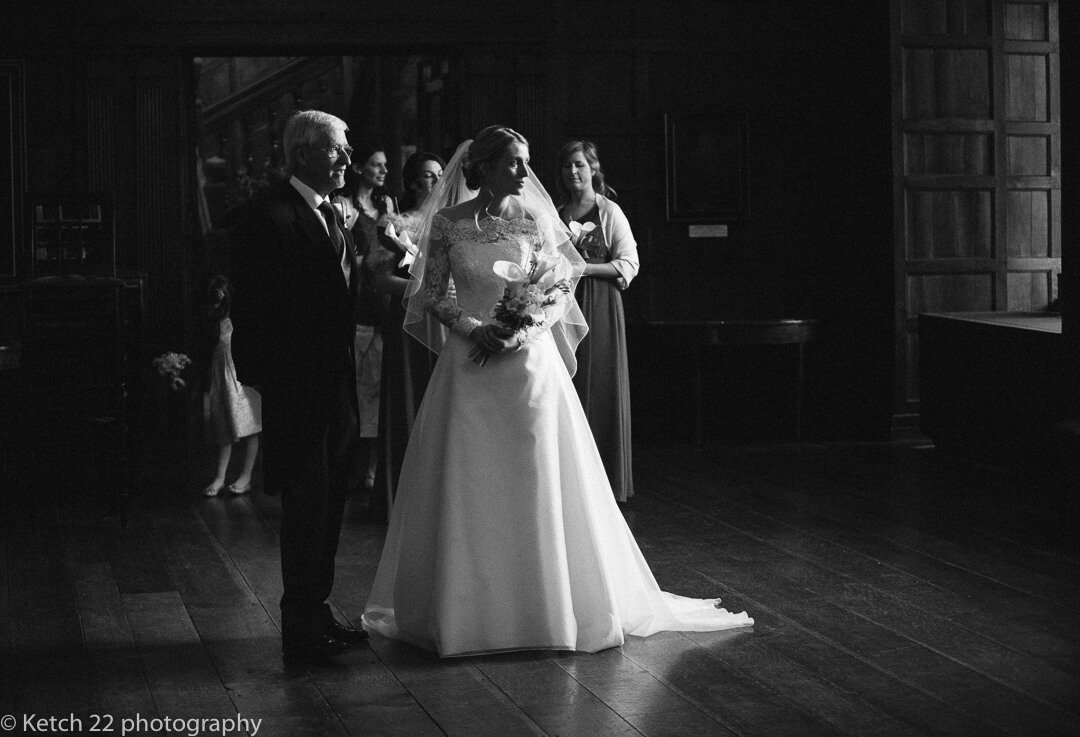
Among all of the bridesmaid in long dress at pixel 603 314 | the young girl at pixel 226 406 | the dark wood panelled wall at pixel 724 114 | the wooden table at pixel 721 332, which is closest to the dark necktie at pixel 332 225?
the bridesmaid in long dress at pixel 603 314

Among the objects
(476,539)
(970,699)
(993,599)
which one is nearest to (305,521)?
(476,539)

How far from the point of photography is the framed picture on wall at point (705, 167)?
9305 millimetres

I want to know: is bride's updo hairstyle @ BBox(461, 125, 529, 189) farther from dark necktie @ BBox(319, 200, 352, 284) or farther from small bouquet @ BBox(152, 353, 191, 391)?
small bouquet @ BBox(152, 353, 191, 391)

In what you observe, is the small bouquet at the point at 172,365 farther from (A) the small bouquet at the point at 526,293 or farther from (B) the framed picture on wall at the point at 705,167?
(B) the framed picture on wall at the point at 705,167

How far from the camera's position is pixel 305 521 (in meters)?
4.21

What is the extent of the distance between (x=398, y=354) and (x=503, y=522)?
2.47m

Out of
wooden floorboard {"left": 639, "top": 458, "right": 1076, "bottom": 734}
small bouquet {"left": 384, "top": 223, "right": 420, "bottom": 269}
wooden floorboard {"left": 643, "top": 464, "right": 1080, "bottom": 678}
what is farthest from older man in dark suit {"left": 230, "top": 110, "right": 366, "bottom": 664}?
small bouquet {"left": 384, "top": 223, "right": 420, "bottom": 269}

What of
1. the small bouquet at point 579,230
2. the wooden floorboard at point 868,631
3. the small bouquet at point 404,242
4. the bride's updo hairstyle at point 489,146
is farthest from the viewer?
the small bouquet at point 579,230

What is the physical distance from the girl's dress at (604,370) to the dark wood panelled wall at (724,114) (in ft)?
7.52

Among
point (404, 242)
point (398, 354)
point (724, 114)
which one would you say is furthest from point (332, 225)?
point (724, 114)

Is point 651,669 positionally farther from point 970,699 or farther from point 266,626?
point 266,626

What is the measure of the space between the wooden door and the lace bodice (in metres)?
5.06

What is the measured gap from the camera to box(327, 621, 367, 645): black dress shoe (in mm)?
4348

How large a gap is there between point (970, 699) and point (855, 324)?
5955 mm
